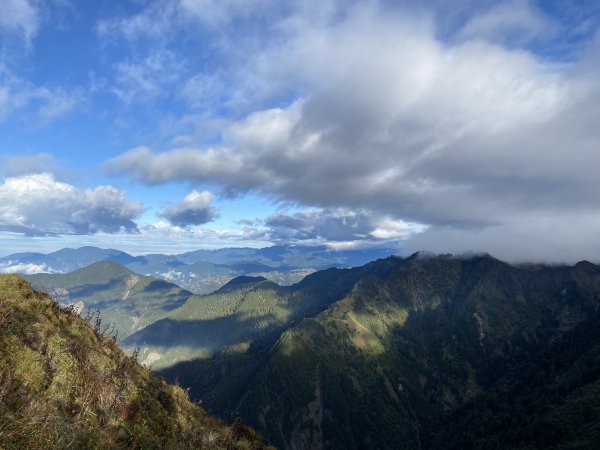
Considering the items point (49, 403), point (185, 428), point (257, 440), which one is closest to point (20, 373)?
point (49, 403)

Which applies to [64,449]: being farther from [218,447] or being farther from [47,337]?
[218,447]

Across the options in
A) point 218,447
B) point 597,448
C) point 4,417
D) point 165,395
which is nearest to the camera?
point 4,417

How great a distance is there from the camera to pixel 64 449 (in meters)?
17.4

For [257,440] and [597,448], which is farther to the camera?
[597,448]

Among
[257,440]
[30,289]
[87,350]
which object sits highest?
[30,289]

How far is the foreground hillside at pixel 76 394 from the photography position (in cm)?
1888

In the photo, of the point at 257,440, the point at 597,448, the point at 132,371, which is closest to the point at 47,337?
the point at 132,371

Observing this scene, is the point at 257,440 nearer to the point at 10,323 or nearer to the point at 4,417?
the point at 10,323

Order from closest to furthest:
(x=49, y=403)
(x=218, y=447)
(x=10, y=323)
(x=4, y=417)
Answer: (x=4, y=417)
(x=49, y=403)
(x=10, y=323)
(x=218, y=447)

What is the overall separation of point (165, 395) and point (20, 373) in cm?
1963

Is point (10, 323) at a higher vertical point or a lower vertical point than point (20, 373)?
higher

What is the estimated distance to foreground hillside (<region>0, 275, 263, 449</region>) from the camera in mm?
18875

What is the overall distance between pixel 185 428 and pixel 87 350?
13.1 m

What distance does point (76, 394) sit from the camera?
91.7ft
